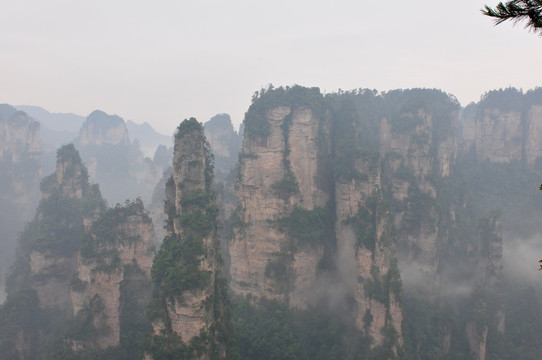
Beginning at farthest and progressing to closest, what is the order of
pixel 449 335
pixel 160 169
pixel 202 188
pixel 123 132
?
1. pixel 123 132
2. pixel 160 169
3. pixel 449 335
4. pixel 202 188

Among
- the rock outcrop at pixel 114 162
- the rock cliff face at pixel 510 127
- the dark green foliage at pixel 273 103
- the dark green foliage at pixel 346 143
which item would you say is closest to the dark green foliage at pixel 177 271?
the dark green foliage at pixel 273 103

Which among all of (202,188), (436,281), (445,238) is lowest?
(436,281)

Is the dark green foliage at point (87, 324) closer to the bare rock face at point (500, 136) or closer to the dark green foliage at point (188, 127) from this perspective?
the dark green foliage at point (188, 127)

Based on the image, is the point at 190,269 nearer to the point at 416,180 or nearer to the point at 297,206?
the point at 297,206

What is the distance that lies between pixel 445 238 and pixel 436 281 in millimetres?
5915

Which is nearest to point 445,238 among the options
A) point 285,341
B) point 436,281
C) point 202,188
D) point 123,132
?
point 436,281

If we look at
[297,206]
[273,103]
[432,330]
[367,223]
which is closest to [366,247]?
[367,223]

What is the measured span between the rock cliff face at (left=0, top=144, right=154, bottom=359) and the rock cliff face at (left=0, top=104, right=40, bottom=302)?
26.3 metres

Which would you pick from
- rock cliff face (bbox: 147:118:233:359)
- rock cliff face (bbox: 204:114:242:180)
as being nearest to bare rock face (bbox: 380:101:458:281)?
rock cliff face (bbox: 147:118:233:359)

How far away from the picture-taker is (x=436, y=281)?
34562 mm

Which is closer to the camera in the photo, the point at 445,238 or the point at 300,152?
the point at 300,152

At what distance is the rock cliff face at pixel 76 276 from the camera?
26.4 metres

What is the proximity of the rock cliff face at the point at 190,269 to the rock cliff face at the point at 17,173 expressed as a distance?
5605 cm

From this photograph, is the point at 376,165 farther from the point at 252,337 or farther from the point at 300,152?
the point at 252,337
